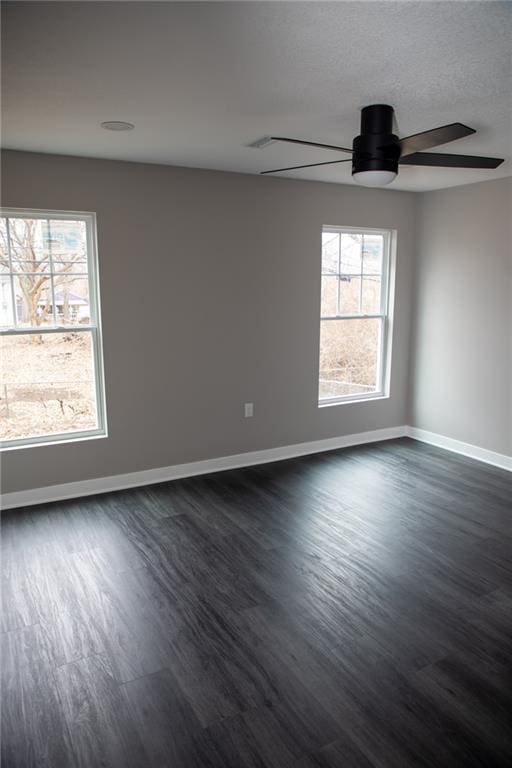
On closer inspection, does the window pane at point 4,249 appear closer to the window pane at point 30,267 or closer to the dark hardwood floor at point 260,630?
the window pane at point 30,267

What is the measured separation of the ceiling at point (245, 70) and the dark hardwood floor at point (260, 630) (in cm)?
248

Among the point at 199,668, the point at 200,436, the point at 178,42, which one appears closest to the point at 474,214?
the point at 200,436

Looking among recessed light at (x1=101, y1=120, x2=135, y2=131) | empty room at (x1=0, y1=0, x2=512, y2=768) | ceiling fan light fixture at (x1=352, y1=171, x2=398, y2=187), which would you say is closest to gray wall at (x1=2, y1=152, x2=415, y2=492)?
empty room at (x1=0, y1=0, x2=512, y2=768)

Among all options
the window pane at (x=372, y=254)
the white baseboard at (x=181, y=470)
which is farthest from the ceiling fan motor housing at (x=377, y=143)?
the white baseboard at (x=181, y=470)

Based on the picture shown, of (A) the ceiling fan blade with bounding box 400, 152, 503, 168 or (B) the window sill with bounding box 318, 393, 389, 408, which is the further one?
(B) the window sill with bounding box 318, 393, 389, 408

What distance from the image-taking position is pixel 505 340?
470 centimetres

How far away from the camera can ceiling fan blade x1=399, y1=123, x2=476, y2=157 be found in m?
2.21

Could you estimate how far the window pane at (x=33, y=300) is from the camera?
3.82m

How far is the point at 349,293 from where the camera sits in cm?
528

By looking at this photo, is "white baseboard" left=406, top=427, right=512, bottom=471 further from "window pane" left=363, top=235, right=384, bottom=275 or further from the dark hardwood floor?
"window pane" left=363, top=235, right=384, bottom=275

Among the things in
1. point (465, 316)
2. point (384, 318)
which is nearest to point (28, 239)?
point (384, 318)

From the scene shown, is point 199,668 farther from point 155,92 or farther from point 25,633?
point 155,92

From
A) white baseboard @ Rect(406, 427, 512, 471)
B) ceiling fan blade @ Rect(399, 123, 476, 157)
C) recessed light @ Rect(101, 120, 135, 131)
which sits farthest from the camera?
white baseboard @ Rect(406, 427, 512, 471)

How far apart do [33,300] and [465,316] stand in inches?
149
